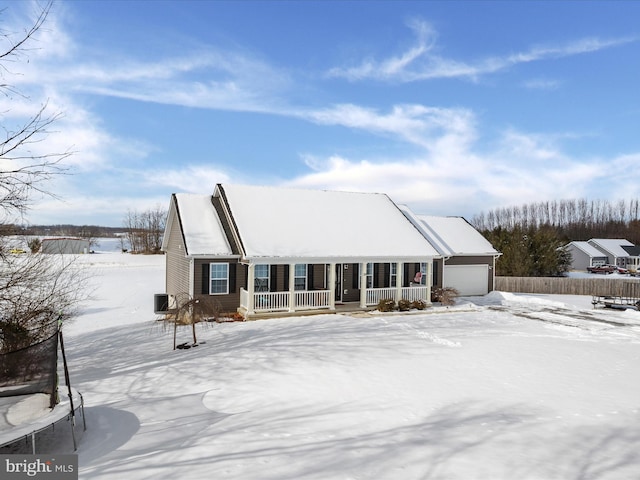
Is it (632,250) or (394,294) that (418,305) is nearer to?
(394,294)

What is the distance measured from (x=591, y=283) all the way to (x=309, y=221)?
2308 centimetres

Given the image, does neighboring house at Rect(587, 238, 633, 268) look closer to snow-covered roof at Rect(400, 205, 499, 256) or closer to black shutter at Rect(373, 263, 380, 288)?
snow-covered roof at Rect(400, 205, 499, 256)

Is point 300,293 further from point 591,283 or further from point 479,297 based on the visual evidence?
point 591,283

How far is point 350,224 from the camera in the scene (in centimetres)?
2094

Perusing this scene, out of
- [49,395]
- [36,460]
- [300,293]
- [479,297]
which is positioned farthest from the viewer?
[479,297]

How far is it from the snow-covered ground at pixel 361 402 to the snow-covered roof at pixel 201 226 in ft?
11.8

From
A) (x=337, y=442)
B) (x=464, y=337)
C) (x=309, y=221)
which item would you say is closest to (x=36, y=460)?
(x=337, y=442)

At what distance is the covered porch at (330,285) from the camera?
17531mm

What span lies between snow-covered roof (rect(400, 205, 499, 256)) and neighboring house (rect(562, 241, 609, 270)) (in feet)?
147

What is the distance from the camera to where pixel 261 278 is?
18.2 metres

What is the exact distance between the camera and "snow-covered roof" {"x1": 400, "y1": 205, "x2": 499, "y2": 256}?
24.5m

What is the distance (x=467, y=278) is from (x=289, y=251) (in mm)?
13189

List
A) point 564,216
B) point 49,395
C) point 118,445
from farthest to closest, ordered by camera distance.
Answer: point 564,216 → point 49,395 → point 118,445

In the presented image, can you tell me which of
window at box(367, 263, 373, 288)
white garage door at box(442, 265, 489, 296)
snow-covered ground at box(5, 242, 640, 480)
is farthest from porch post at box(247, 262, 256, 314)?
white garage door at box(442, 265, 489, 296)
